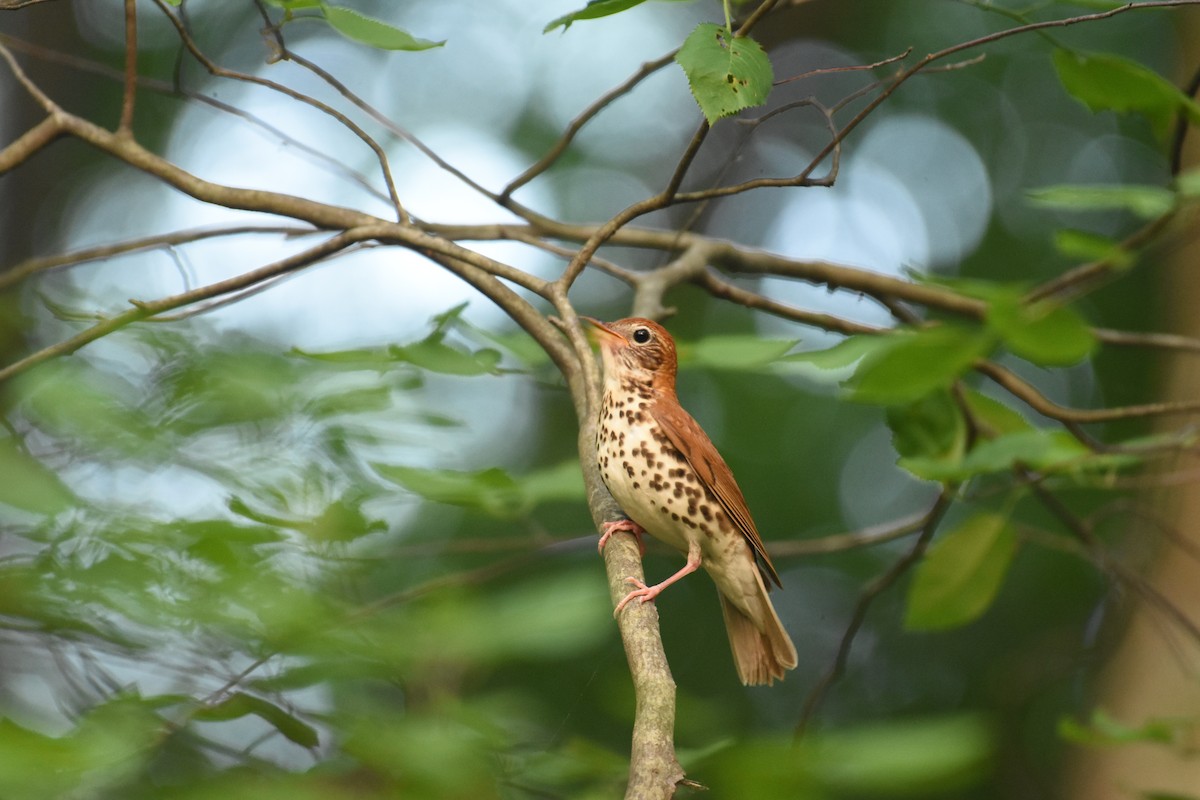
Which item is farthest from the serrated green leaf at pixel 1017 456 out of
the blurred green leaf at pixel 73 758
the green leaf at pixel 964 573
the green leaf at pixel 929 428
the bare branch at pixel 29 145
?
the bare branch at pixel 29 145

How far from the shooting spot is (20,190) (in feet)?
26.1

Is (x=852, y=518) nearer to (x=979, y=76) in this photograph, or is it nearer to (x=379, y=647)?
(x=979, y=76)

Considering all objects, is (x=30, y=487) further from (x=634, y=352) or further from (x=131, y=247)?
(x=634, y=352)

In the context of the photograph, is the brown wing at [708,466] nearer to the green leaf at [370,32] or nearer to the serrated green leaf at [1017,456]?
the serrated green leaf at [1017,456]

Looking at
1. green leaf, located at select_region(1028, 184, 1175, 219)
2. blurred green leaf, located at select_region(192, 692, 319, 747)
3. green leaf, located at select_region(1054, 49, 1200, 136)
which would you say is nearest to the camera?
blurred green leaf, located at select_region(192, 692, 319, 747)

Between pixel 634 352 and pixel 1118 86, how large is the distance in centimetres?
172

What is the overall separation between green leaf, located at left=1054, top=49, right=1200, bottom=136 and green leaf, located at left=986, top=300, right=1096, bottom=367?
0.80 metres

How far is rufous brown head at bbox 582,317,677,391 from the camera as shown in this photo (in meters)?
3.80

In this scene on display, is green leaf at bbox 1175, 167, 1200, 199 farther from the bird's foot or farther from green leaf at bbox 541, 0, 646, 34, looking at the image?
the bird's foot

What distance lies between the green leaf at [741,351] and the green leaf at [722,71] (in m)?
0.82

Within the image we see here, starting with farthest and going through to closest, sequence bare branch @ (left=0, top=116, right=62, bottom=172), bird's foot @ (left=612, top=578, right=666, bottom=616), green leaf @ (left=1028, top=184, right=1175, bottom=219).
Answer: bare branch @ (left=0, top=116, right=62, bottom=172), bird's foot @ (left=612, top=578, right=666, bottom=616), green leaf @ (left=1028, top=184, right=1175, bottom=219)

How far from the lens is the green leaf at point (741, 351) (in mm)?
2961

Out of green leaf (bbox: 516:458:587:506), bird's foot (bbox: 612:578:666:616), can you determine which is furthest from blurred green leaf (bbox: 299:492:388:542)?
green leaf (bbox: 516:458:587:506)

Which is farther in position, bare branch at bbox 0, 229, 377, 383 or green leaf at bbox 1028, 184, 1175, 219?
bare branch at bbox 0, 229, 377, 383
